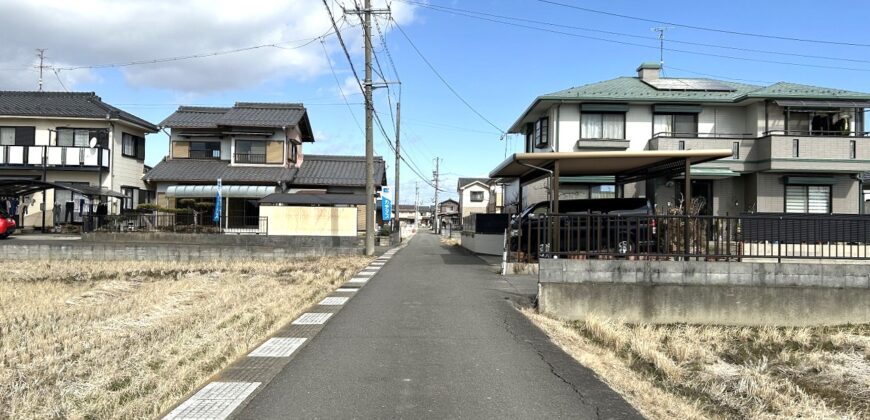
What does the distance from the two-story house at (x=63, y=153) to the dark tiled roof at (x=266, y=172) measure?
7.55 ft

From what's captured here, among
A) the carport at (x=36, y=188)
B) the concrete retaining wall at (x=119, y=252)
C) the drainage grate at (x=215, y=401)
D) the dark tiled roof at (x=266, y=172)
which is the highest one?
the dark tiled roof at (x=266, y=172)

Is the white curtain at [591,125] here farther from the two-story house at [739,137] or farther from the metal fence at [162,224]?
the metal fence at [162,224]

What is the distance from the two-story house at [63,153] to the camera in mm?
26453

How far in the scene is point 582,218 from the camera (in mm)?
9367

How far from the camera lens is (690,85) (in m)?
22.8

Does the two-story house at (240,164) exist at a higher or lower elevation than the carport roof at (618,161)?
higher

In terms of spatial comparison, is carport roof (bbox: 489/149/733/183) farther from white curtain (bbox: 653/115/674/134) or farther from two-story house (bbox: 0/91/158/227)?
two-story house (bbox: 0/91/158/227)

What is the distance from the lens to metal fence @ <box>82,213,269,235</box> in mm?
22375

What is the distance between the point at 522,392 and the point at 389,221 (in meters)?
29.0

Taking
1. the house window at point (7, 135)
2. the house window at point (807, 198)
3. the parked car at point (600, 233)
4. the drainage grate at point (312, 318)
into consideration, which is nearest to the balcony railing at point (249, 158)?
the house window at point (7, 135)

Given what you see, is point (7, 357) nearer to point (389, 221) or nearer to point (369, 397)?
point (369, 397)

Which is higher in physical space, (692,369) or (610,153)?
(610,153)

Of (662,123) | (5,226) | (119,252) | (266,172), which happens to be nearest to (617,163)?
(662,123)

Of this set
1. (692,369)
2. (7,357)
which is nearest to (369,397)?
(692,369)
